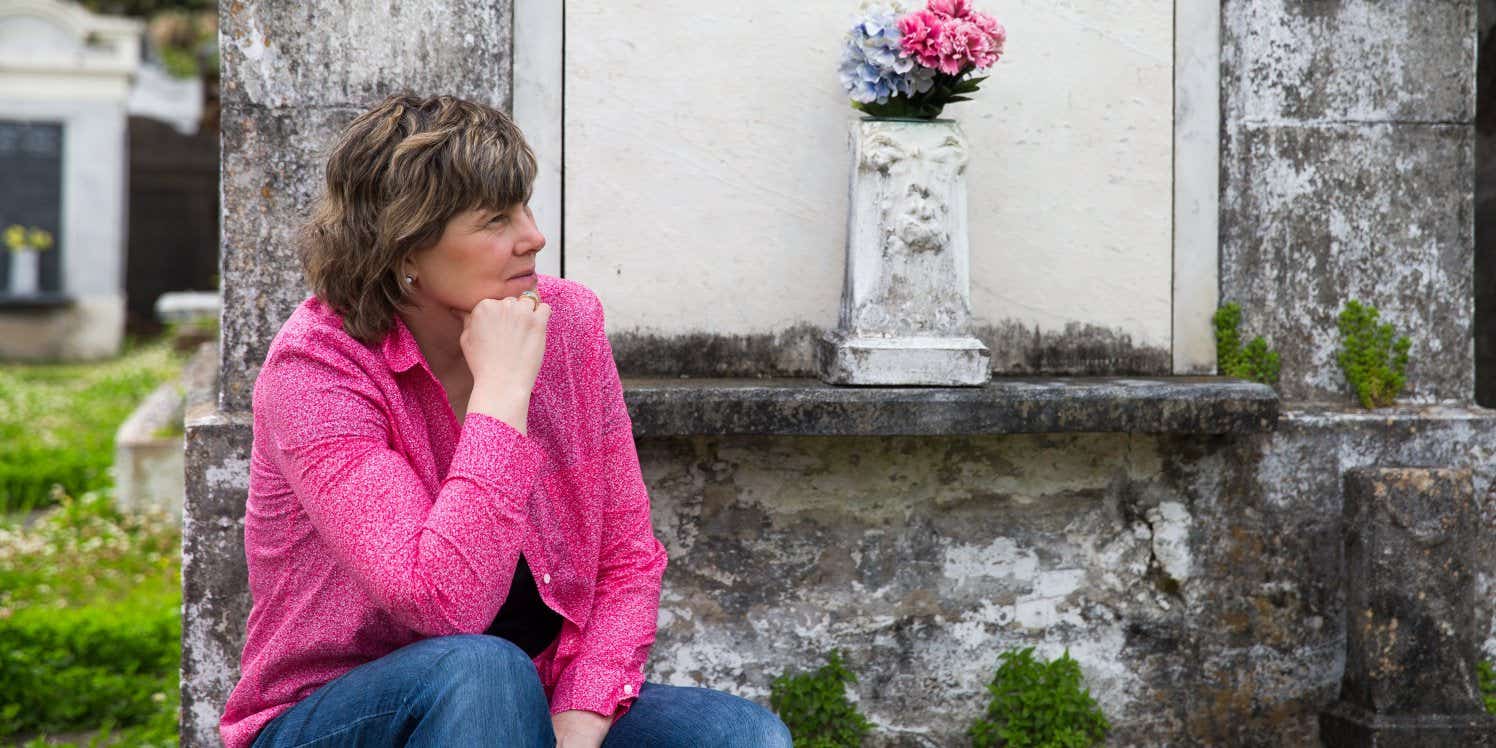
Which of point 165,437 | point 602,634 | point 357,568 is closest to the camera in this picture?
point 357,568

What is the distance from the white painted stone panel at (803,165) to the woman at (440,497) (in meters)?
0.99

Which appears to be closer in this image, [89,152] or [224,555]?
[224,555]

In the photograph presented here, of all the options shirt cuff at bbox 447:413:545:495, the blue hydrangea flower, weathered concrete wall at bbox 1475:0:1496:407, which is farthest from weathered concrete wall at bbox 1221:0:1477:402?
shirt cuff at bbox 447:413:545:495

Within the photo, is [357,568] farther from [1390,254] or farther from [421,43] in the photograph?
[1390,254]

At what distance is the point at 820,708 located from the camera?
307 centimetres

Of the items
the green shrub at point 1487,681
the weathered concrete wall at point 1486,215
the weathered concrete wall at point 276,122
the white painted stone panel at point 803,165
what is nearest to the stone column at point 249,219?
the weathered concrete wall at point 276,122

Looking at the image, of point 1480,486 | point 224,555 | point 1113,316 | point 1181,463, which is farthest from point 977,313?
point 224,555

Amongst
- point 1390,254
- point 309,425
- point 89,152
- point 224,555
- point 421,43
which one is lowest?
point 224,555

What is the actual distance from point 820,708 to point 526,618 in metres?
1.17

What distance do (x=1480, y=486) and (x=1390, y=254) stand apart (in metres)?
0.57

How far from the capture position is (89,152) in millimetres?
15016

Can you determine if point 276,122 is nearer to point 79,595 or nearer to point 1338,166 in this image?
point 1338,166

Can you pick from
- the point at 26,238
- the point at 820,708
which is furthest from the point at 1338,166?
the point at 26,238

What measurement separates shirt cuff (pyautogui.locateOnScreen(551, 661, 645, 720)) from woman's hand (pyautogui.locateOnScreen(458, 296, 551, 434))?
381mm
